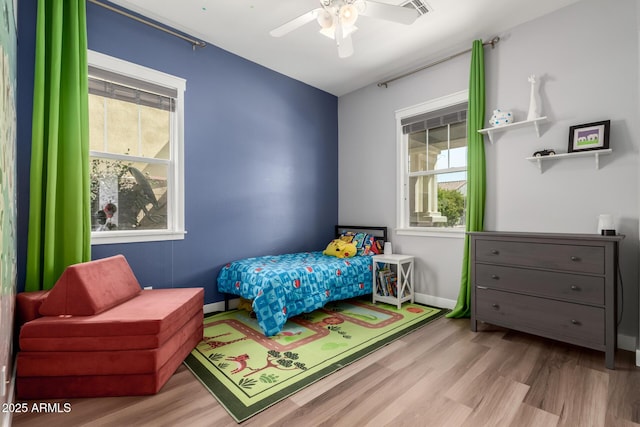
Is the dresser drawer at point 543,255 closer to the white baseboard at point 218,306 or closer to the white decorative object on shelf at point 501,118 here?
the white decorative object on shelf at point 501,118

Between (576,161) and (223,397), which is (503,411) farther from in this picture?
(576,161)

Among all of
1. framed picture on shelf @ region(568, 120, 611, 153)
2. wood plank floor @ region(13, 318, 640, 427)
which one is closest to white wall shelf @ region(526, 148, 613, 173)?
framed picture on shelf @ region(568, 120, 611, 153)

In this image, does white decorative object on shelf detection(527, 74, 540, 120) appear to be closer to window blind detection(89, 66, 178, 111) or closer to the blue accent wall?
the blue accent wall

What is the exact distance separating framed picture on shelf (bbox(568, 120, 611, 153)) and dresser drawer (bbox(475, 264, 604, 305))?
3.40ft

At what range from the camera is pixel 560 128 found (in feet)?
8.79

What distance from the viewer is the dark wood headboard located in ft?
13.2

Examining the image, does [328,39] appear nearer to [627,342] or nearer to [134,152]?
[134,152]

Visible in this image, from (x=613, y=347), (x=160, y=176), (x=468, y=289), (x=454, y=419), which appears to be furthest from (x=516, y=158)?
(x=160, y=176)

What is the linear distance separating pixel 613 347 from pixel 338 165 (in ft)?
11.4

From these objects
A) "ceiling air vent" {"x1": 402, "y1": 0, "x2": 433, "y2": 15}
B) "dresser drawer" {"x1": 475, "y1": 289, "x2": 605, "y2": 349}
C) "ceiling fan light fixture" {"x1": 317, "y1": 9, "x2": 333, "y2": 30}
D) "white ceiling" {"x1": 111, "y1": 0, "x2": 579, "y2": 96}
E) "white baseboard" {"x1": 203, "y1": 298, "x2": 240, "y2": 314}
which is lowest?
"white baseboard" {"x1": 203, "y1": 298, "x2": 240, "y2": 314}

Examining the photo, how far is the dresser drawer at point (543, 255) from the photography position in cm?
219

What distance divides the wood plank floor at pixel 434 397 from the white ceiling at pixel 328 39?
2.85 m

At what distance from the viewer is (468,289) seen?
10.2 feet

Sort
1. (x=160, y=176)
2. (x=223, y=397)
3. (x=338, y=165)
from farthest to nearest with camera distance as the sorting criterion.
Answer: (x=338, y=165), (x=160, y=176), (x=223, y=397)
